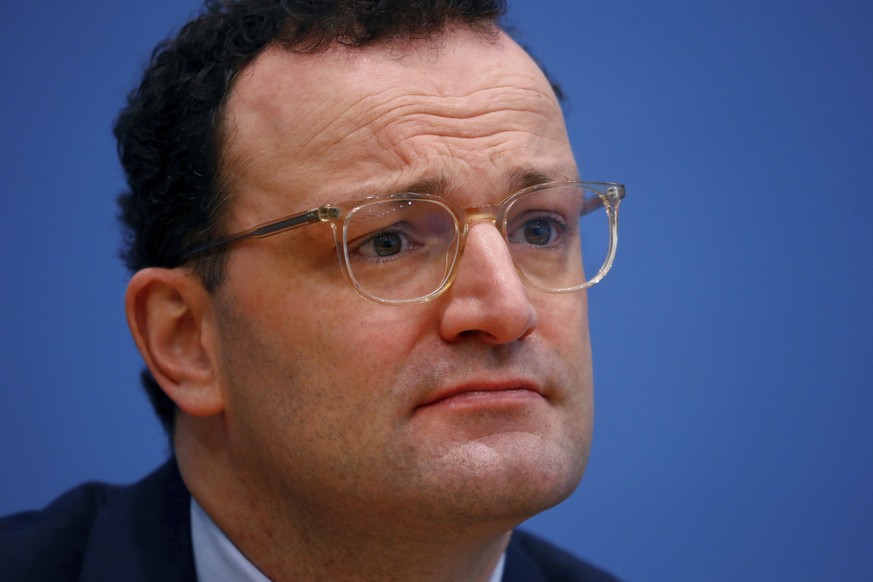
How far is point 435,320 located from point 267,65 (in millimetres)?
626

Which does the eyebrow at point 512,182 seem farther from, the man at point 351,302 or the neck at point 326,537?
the neck at point 326,537

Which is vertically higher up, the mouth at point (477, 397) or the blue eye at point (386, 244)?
the blue eye at point (386, 244)

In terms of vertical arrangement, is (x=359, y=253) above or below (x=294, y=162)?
below

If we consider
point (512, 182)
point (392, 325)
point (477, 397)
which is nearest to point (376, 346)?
point (392, 325)

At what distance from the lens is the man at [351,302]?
1639mm

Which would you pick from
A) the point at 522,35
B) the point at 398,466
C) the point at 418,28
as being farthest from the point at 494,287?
the point at 522,35

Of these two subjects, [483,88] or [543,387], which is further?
[483,88]

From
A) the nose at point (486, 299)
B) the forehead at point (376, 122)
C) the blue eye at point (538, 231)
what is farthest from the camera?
the blue eye at point (538, 231)

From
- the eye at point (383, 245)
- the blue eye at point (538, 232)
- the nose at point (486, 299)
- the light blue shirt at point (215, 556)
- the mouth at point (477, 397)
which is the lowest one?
the light blue shirt at point (215, 556)

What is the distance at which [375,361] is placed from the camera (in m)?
1.65

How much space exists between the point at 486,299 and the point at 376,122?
15.3 inches

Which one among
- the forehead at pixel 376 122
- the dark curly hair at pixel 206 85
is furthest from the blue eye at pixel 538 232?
the dark curly hair at pixel 206 85

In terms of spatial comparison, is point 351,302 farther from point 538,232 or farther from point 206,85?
point 206,85

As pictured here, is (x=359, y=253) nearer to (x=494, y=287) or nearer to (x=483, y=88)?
(x=494, y=287)
